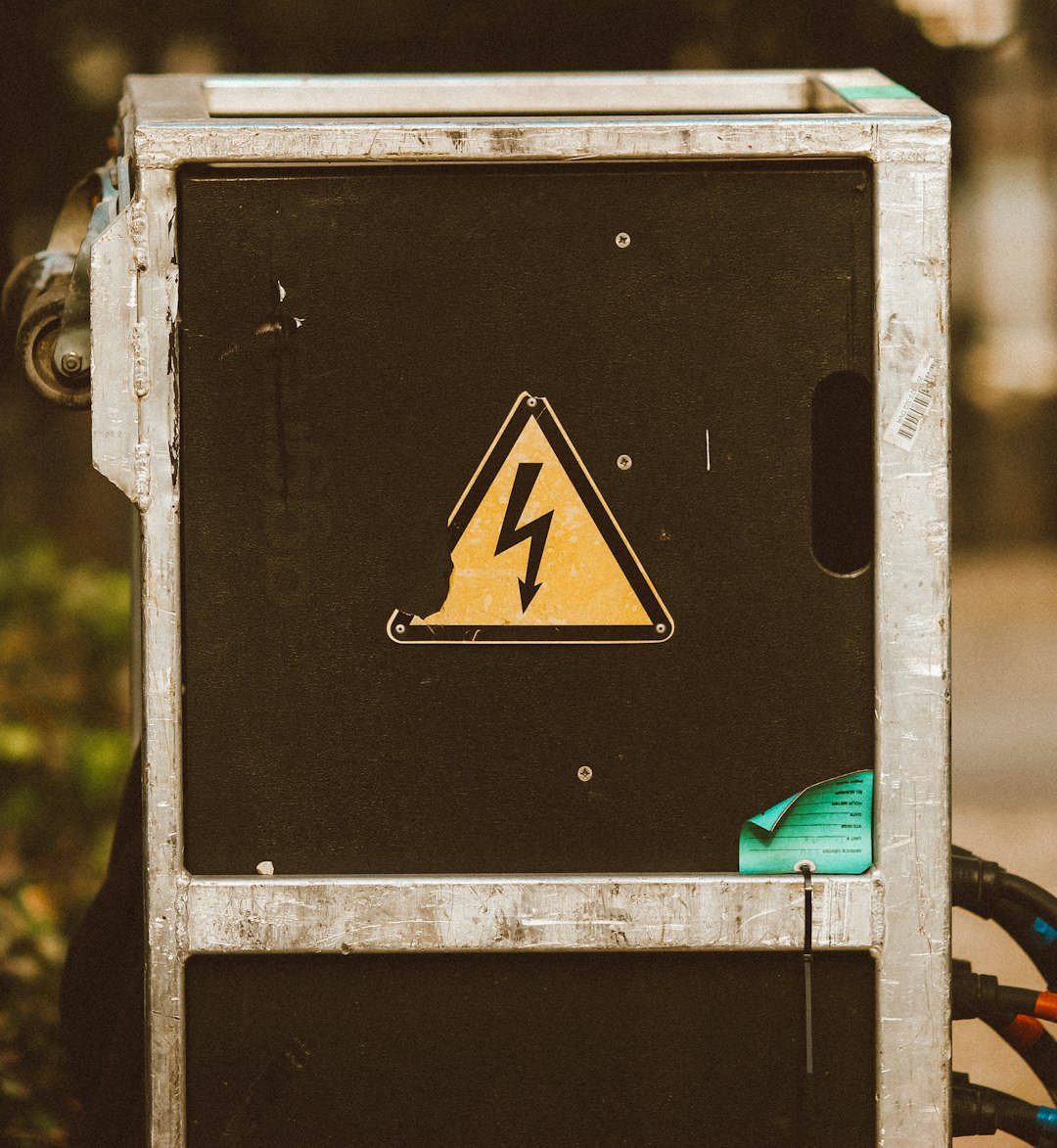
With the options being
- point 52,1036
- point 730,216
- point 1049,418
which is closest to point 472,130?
point 730,216

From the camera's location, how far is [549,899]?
1.81 m

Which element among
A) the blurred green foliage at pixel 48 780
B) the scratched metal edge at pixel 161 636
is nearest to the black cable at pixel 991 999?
the scratched metal edge at pixel 161 636

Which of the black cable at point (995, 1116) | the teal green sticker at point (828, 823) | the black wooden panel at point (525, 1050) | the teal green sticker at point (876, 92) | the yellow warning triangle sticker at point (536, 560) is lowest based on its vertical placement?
the black cable at point (995, 1116)

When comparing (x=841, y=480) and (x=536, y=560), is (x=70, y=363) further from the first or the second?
(x=841, y=480)

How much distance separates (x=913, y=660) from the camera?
5.88 ft

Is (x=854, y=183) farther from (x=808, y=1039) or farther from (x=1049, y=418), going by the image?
(x=1049, y=418)

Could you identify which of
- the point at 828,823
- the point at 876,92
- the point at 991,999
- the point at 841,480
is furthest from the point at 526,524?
the point at 991,999

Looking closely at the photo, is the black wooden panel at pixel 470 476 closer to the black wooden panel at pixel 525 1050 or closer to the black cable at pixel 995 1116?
the black wooden panel at pixel 525 1050

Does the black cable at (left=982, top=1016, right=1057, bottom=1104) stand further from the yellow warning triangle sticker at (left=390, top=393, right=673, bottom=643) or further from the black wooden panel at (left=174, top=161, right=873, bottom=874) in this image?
the yellow warning triangle sticker at (left=390, top=393, right=673, bottom=643)

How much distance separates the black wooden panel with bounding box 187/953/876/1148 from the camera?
184cm

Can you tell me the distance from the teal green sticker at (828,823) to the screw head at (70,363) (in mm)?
991

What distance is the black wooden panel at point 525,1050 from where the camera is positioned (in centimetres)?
184

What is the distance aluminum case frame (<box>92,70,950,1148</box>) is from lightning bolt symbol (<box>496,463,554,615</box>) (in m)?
0.34

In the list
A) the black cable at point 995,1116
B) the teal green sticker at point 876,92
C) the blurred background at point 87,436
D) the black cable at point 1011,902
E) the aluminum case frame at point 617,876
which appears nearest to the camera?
the aluminum case frame at point 617,876
